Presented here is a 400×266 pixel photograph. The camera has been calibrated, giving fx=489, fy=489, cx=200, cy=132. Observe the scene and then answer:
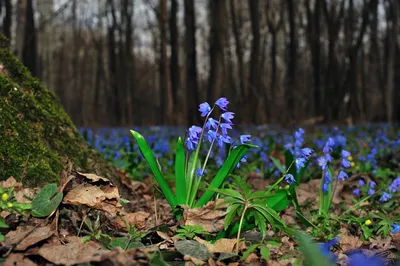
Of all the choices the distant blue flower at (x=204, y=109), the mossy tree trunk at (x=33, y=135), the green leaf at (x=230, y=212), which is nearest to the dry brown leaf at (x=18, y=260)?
the mossy tree trunk at (x=33, y=135)

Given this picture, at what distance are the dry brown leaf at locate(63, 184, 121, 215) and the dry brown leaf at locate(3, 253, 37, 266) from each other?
0.40 meters

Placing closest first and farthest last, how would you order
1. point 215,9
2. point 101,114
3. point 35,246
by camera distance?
point 35,246
point 215,9
point 101,114

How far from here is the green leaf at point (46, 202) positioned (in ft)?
6.05

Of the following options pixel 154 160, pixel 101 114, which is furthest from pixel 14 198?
pixel 101 114

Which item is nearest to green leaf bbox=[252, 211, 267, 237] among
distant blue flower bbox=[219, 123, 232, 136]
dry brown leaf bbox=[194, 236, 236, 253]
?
dry brown leaf bbox=[194, 236, 236, 253]

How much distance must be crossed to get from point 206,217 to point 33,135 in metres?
1.11

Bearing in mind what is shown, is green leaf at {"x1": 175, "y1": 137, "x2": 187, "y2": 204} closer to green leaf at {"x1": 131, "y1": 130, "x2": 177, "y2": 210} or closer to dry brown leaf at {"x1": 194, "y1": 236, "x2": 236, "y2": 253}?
green leaf at {"x1": 131, "y1": 130, "x2": 177, "y2": 210}

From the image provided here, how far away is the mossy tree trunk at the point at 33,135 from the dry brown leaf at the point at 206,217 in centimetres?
70

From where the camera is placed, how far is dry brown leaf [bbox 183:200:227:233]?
216 cm

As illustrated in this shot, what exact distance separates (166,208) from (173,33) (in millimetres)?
17299

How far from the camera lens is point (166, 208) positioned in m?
3.15

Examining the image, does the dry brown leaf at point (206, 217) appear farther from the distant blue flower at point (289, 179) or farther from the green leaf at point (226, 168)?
the distant blue flower at point (289, 179)

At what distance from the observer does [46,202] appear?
6.13 feet

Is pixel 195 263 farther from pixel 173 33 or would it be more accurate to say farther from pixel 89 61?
pixel 89 61
